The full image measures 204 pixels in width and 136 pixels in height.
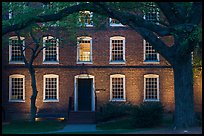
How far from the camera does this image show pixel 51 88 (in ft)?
116

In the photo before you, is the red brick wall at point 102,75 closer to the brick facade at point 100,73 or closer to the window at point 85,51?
the brick facade at point 100,73

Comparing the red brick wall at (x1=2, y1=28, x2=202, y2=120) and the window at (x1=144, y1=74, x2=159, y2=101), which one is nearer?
the red brick wall at (x1=2, y1=28, x2=202, y2=120)

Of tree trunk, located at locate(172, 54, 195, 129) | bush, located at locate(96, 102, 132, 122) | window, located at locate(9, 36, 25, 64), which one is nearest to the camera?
tree trunk, located at locate(172, 54, 195, 129)

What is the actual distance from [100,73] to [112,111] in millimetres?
3768

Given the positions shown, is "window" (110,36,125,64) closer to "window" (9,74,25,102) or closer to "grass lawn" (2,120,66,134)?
"grass lawn" (2,120,66,134)

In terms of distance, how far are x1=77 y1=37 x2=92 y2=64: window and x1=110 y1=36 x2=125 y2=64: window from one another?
68.8 inches

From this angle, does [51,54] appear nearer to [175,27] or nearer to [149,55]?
[149,55]

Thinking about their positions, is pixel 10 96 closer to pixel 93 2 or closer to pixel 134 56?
pixel 134 56

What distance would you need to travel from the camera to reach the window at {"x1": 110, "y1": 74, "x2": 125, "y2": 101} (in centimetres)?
3531

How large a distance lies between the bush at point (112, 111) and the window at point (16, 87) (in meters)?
6.53

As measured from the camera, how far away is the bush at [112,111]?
108ft

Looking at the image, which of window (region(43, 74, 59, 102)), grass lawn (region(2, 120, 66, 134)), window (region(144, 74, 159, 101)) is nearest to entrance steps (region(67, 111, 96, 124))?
grass lawn (region(2, 120, 66, 134))

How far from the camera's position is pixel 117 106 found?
33.7m

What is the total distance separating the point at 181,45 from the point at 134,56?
1542cm
